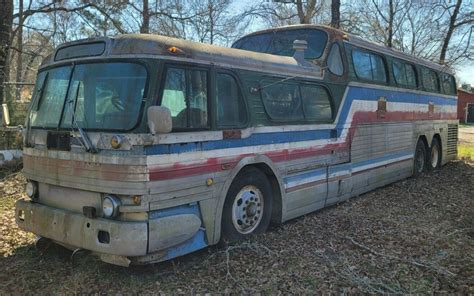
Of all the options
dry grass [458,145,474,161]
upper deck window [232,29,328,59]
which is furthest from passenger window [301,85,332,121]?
dry grass [458,145,474,161]

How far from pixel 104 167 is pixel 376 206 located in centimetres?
494

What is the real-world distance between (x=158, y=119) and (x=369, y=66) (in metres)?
5.42

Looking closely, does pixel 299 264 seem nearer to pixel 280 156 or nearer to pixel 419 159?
pixel 280 156

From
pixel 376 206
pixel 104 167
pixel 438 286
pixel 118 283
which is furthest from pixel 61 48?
pixel 376 206

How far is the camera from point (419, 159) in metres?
11.1

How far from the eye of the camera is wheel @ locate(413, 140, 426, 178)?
35.5ft

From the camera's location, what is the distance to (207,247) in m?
5.48

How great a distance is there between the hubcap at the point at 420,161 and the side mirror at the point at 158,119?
319 inches

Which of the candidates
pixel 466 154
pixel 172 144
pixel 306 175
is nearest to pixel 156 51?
pixel 172 144

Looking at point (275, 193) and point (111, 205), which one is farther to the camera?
point (275, 193)

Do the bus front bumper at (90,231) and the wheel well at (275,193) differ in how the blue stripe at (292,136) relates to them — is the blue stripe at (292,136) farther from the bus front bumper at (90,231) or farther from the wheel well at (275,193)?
the bus front bumper at (90,231)

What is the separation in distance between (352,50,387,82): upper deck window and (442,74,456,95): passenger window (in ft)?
15.0

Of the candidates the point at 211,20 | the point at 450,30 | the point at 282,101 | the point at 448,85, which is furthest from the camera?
the point at 211,20

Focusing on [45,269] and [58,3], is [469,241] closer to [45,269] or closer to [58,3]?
[45,269]
